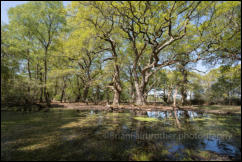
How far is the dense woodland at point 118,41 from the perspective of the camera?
447 inches

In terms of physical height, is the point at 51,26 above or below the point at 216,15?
above

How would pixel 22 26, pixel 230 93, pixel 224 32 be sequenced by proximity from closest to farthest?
pixel 224 32, pixel 22 26, pixel 230 93

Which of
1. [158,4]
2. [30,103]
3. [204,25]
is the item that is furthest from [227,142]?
[30,103]

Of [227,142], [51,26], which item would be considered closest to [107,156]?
[227,142]

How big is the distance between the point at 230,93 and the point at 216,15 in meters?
23.5

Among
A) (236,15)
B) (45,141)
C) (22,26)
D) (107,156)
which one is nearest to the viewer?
(107,156)

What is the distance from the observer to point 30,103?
14.1 metres

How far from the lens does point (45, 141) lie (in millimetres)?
3869

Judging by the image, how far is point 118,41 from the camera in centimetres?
2030

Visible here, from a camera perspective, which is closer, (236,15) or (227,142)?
(227,142)

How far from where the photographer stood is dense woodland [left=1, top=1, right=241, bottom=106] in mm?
11359

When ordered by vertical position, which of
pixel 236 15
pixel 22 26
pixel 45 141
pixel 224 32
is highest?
pixel 22 26

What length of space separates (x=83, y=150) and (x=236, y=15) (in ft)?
56.4

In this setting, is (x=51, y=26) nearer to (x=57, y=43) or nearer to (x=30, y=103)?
(x=57, y=43)
